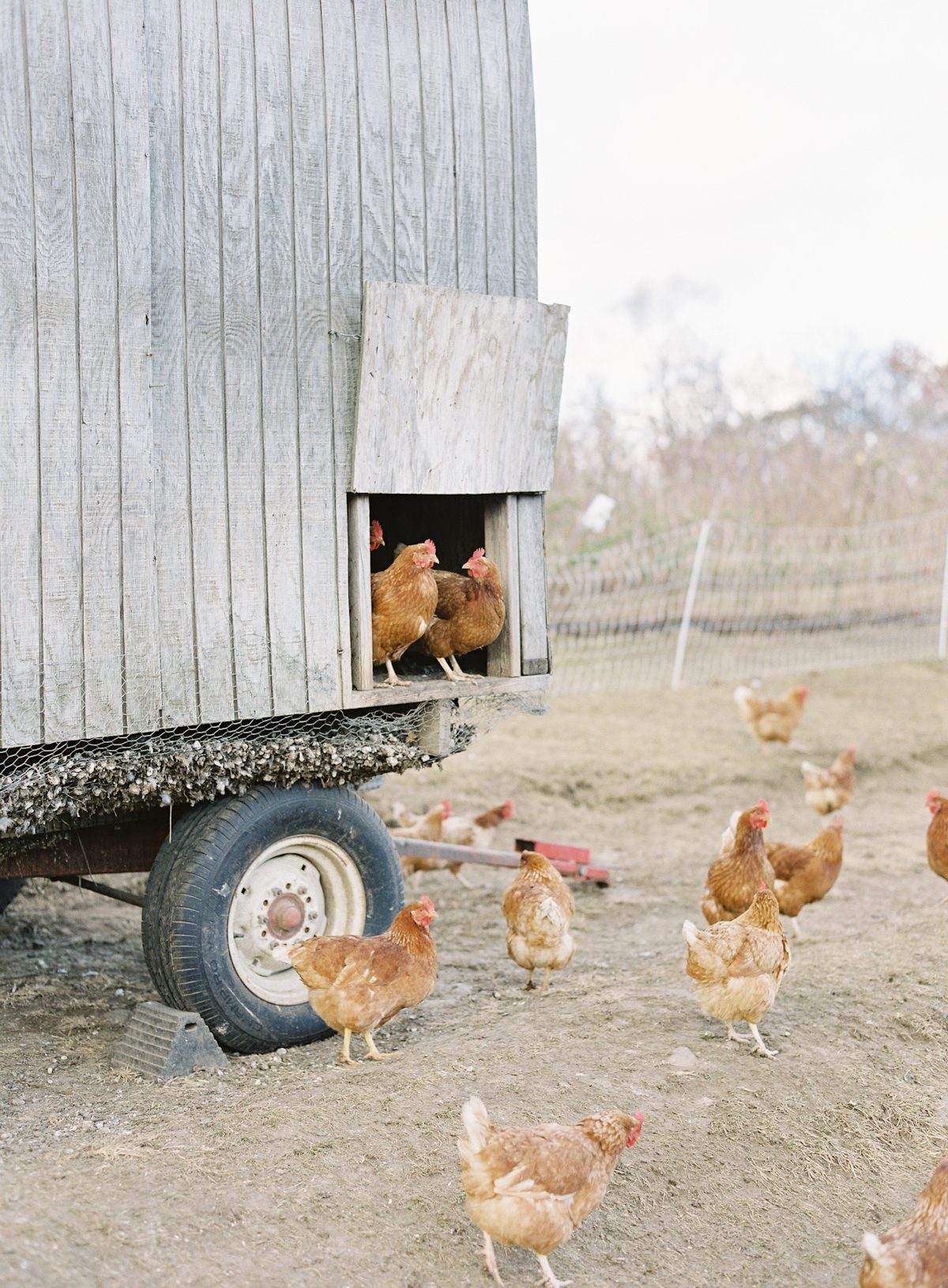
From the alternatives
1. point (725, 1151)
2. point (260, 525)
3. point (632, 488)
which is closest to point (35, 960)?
point (260, 525)

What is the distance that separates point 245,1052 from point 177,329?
288 cm

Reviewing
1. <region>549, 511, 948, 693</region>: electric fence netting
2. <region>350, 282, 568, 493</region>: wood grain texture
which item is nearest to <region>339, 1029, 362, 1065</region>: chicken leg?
<region>350, 282, 568, 493</region>: wood grain texture

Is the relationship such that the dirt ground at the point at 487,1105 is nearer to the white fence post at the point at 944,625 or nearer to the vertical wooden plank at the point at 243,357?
the vertical wooden plank at the point at 243,357

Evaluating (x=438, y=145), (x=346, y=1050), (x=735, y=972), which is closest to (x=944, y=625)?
(x=735, y=972)

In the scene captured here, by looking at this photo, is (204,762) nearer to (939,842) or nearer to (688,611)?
(939,842)

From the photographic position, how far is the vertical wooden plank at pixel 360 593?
4.64m

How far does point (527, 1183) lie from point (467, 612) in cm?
264

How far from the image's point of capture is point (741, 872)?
18.1 feet

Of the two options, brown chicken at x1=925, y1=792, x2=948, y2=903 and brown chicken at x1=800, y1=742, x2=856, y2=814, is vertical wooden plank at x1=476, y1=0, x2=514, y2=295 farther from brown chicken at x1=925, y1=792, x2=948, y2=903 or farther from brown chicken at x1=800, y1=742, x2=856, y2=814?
brown chicken at x1=800, y1=742, x2=856, y2=814

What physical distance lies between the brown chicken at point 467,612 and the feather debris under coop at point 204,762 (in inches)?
11.0

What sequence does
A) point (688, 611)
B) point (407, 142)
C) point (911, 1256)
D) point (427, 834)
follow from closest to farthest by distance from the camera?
point (911, 1256), point (407, 142), point (427, 834), point (688, 611)

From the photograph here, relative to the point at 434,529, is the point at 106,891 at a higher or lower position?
lower

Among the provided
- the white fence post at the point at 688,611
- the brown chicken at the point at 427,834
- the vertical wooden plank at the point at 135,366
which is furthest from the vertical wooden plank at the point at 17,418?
the white fence post at the point at 688,611

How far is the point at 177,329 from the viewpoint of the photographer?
4.11 meters
